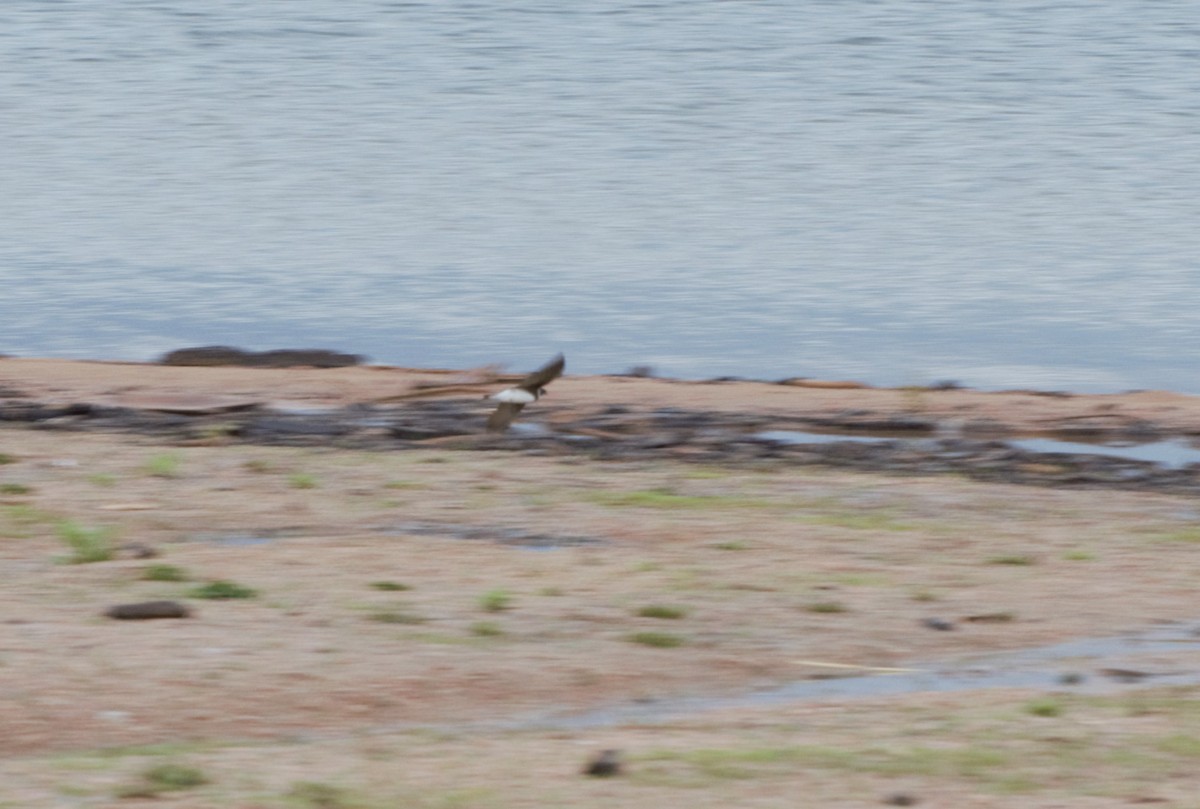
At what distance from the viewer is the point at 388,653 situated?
836cm

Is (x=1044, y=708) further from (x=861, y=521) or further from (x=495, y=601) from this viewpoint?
(x=861, y=521)

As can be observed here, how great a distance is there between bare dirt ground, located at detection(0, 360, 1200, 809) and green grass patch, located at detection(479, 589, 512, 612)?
0.02 meters

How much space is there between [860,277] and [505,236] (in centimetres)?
629

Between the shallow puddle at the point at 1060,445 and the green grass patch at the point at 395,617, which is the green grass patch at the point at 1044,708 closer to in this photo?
the green grass patch at the point at 395,617

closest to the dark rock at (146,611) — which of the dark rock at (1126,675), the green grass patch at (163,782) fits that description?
the green grass patch at (163,782)

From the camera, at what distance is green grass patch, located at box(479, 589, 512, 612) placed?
30.4ft

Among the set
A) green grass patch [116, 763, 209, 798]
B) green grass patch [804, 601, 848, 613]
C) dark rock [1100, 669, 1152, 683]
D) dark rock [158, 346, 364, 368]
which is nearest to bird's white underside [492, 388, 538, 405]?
dark rock [158, 346, 364, 368]

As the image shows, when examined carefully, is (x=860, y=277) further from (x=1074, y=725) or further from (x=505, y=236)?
(x=1074, y=725)

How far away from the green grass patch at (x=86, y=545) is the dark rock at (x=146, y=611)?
1.23 meters

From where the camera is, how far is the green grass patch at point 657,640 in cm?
868

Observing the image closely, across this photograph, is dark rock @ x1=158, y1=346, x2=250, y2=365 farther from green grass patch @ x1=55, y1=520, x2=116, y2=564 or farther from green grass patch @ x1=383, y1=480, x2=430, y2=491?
green grass patch @ x1=55, y1=520, x2=116, y2=564

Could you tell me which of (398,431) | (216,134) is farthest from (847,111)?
(398,431)

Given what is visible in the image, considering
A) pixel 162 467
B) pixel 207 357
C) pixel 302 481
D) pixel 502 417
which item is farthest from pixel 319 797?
pixel 207 357

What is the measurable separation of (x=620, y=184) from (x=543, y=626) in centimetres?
3052
